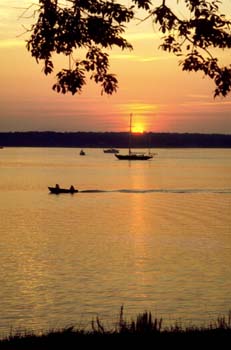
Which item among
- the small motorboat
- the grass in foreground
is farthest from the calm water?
the small motorboat

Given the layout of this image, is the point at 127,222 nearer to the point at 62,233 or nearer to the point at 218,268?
the point at 62,233

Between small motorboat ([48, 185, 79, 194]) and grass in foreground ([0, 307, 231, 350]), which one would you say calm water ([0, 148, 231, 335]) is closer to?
grass in foreground ([0, 307, 231, 350])

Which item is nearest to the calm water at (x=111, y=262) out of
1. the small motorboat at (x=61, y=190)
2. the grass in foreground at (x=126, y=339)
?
the grass in foreground at (x=126, y=339)

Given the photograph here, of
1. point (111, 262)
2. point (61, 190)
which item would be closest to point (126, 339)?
point (111, 262)

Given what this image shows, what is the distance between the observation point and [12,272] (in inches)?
1399

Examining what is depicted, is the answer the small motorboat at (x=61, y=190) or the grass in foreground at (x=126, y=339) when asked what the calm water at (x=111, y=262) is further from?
the small motorboat at (x=61, y=190)

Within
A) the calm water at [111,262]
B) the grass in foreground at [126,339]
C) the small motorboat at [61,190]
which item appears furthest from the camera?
the small motorboat at [61,190]

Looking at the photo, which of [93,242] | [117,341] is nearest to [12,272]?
[93,242]

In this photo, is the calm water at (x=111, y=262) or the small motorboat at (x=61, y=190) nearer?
the calm water at (x=111, y=262)

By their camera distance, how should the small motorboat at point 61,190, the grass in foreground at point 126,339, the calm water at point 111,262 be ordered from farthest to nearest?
the small motorboat at point 61,190 → the calm water at point 111,262 → the grass in foreground at point 126,339

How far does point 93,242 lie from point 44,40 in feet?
123

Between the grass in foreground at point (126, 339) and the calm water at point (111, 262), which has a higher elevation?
the grass in foreground at point (126, 339)

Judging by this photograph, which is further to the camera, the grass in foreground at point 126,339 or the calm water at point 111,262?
the calm water at point 111,262

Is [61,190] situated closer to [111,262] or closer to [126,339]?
[111,262]
